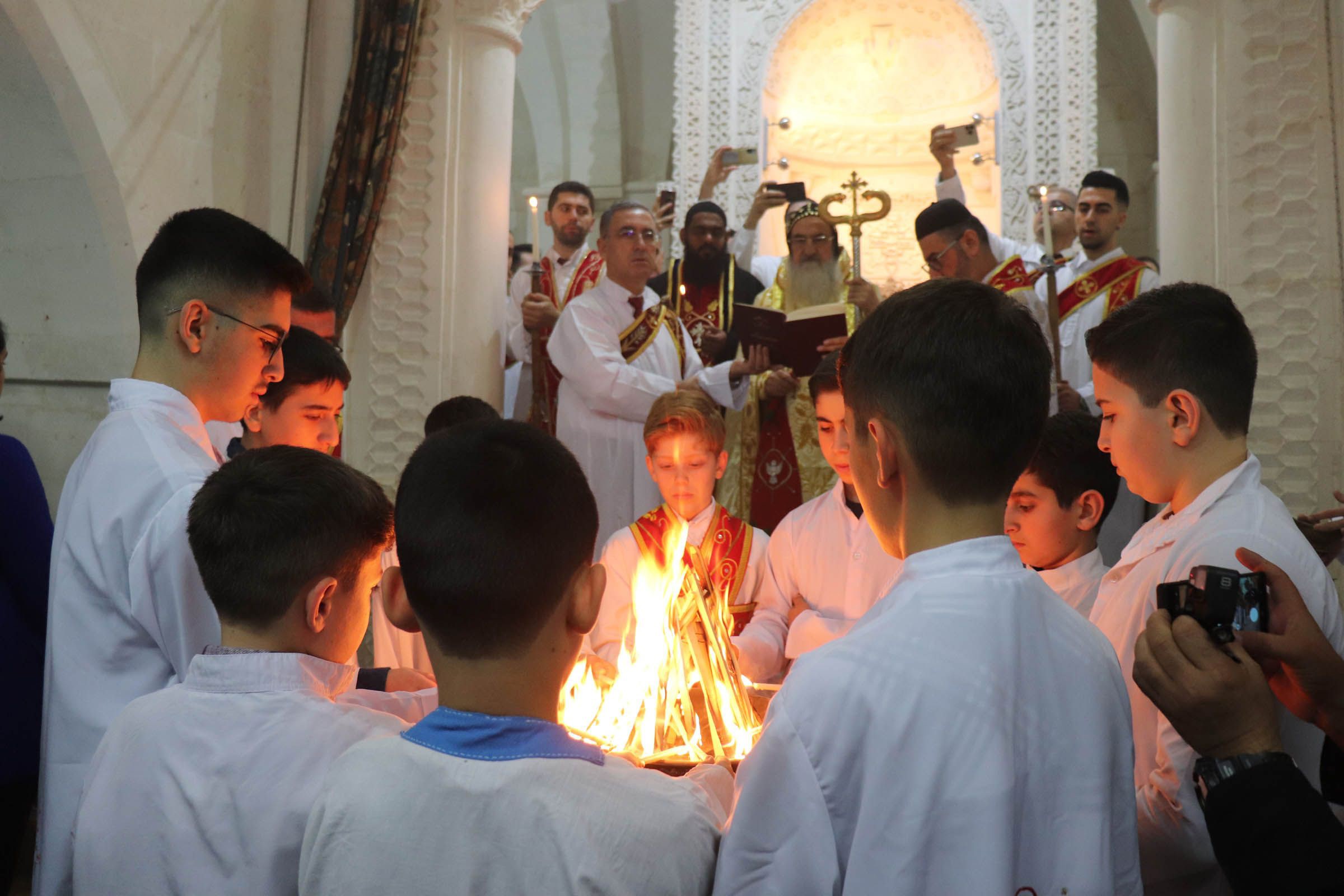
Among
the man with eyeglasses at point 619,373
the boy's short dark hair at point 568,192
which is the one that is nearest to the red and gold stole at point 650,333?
the man with eyeglasses at point 619,373

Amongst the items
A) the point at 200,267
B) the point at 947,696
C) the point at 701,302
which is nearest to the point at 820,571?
the point at 200,267

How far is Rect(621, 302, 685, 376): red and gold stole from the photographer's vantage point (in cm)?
584

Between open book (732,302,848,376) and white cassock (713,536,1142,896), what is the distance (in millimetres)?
3859

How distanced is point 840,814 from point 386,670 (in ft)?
4.31

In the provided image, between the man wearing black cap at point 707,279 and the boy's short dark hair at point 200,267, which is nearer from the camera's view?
the boy's short dark hair at point 200,267

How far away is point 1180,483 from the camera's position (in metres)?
2.12

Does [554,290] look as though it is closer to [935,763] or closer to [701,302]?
[701,302]

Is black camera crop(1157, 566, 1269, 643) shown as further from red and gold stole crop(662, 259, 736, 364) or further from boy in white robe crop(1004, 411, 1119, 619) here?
red and gold stole crop(662, 259, 736, 364)

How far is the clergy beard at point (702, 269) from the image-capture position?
677cm

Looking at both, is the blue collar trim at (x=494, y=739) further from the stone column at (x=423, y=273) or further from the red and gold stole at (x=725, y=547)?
the stone column at (x=423, y=273)

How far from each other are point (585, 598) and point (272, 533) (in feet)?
1.91

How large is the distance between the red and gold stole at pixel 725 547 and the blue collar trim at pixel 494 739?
103 inches

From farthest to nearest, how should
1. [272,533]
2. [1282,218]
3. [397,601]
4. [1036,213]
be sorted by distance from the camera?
[1036,213]
[1282,218]
[272,533]
[397,601]

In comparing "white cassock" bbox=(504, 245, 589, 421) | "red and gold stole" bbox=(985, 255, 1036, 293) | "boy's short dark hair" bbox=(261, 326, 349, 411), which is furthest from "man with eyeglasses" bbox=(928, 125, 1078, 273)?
"boy's short dark hair" bbox=(261, 326, 349, 411)
